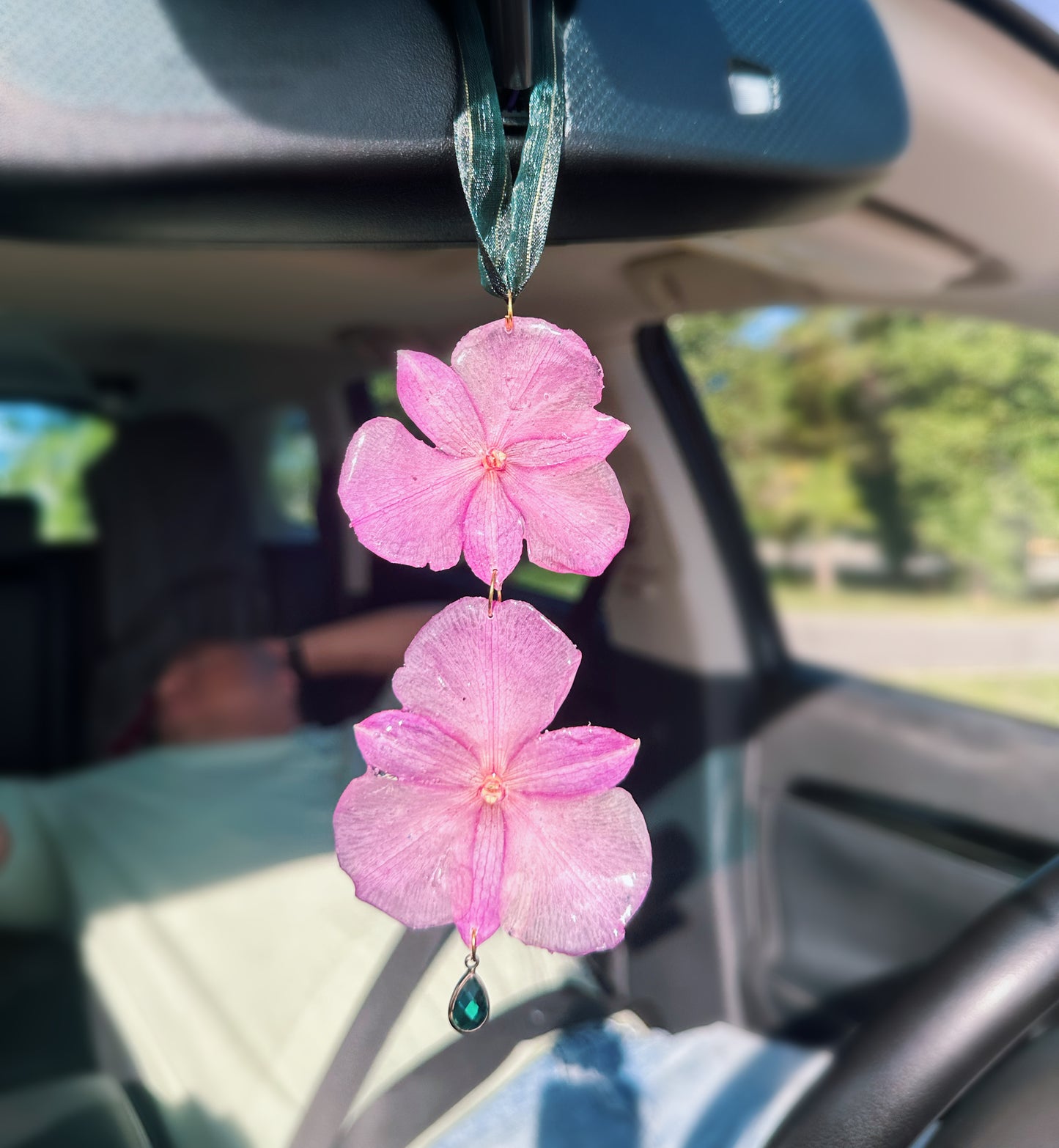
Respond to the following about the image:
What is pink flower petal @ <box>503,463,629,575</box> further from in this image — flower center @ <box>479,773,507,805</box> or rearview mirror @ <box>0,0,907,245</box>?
rearview mirror @ <box>0,0,907,245</box>

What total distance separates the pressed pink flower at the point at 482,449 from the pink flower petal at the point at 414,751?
0.23ft

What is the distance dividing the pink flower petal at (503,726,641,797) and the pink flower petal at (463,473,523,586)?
0.25 ft

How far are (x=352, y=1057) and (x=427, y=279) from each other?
2.01ft

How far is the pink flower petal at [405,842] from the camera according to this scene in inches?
14.9

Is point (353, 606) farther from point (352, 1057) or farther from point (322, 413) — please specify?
point (352, 1057)

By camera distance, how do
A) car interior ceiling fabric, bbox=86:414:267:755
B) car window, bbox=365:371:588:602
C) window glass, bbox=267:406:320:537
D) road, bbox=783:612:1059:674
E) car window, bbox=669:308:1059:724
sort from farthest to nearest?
road, bbox=783:612:1059:674, car window, bbox=669:308:1059:724, car interior ceiling fabric, bbox=86:414:267:755, window glass, bbox=267:406:320:537, car window, bbox=365:371:588:602

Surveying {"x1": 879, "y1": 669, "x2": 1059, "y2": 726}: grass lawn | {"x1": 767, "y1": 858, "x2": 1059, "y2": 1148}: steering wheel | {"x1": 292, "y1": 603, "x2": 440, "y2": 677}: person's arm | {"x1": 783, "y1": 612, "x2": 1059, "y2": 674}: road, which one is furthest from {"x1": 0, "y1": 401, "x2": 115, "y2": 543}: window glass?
{"x1": 783, "y1": 612, "x2": 1059, "y2": 674}: road

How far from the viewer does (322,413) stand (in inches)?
29.8

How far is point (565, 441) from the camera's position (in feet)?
1.29

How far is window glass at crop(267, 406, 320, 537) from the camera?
2.60 feet

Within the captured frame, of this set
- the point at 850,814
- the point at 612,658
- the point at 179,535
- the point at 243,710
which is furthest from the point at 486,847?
the point at 850,814

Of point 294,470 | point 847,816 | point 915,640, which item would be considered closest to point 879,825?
point 847,816

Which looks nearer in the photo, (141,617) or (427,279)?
(427,279)

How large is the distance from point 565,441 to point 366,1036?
57 centimetres
